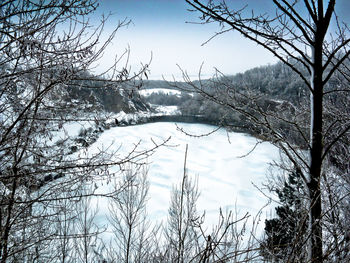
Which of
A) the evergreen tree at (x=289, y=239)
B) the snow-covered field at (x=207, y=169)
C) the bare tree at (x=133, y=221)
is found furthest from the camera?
the snow-covered field at (x=207, y=169)

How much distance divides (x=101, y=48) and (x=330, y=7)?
96.9 inches

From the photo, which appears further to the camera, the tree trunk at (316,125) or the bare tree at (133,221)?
the bare tree at (133,221)

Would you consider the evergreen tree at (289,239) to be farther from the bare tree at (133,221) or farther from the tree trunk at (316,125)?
the bare tree at (133,221)

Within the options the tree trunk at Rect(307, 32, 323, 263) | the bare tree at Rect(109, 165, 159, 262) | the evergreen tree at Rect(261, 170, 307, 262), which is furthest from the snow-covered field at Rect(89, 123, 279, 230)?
the tree trunk at Rect(307, 32, 323, 263)

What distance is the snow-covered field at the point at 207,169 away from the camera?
27094mm

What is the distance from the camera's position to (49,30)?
2.85 metres

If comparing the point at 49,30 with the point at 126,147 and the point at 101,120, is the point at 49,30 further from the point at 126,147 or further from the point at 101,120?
the point at 126,147

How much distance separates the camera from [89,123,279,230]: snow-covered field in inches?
1067

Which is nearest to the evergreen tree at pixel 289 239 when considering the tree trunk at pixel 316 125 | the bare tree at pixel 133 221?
the tree trunk at pixel 316 125

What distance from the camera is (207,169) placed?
122 ft

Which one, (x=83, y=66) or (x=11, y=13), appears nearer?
(x=11, y=13)

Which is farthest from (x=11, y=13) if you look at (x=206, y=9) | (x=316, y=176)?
(x=316, y=176)

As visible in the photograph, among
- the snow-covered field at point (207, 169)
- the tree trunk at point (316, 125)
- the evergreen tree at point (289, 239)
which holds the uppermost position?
the tree trunk at point (316, 125)


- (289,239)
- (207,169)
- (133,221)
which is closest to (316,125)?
(289,239)
